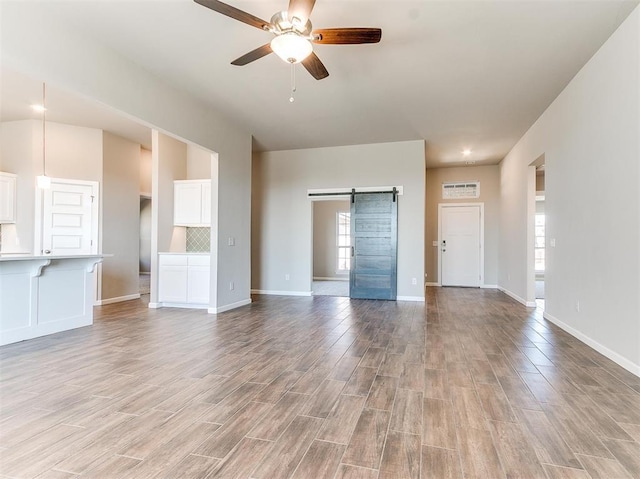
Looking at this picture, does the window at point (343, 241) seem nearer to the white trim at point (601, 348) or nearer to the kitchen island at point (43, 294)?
the white trim at point (601, 348)

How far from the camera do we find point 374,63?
3.69m

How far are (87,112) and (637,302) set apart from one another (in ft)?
22.3

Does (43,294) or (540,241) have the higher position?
(540,241)

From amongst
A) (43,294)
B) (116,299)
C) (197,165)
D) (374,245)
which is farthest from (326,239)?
(43,294)

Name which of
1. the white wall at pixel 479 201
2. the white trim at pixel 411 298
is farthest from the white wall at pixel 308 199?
the white wall at pixel 479 201

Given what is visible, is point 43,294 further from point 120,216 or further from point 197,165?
point 197,165

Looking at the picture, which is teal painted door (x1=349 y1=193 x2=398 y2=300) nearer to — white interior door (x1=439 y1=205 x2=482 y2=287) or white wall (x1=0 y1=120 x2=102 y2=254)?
white interior door (x1=439 y1=205 x2=482 y2=287)

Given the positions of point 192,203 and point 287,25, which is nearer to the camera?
point 287,25

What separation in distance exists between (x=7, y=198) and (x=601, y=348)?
795cm

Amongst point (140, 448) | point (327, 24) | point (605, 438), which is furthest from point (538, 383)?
point (327, 24)

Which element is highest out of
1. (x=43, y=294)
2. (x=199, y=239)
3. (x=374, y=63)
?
(x=374, y=63)

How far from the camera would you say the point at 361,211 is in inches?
265

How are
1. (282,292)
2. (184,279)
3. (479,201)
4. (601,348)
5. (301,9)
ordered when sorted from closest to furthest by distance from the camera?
(301,9)
(601,348)
(184,279)
(282,292)
(479,201)

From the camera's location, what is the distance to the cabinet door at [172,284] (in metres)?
5.58
